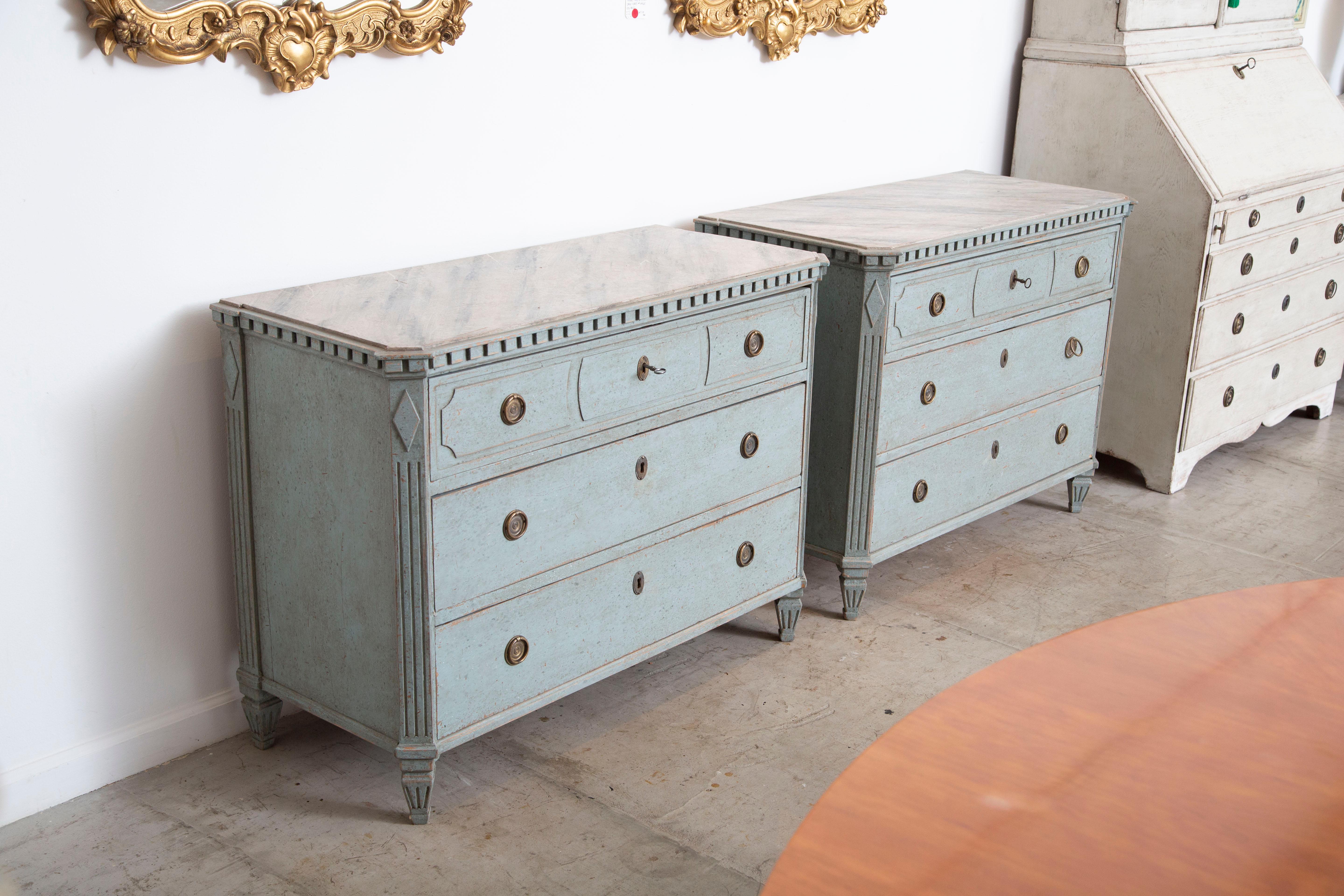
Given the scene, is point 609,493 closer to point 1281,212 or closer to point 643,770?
point 643,770

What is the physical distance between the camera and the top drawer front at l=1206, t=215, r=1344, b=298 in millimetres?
→ 4215

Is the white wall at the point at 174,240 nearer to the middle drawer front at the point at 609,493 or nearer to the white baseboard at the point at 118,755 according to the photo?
the white baseboard at the point at 118,755

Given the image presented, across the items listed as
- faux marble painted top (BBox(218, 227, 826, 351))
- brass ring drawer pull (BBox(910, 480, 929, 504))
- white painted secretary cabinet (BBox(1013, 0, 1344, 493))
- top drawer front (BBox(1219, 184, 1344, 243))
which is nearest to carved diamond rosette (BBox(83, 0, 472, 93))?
faux marble painted top (BBox(218, 227, 826, 351))

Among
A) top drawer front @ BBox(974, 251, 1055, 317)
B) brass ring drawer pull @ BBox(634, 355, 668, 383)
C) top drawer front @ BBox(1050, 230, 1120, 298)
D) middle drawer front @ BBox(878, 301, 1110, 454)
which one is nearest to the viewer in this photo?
brass ring drawer pull @ BBox(634, 355, 668, 383)

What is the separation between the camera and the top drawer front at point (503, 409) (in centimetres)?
233

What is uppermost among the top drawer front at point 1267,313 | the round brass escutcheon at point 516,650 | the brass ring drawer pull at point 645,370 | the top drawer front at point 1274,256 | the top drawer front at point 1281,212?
the top drawer front at point 1281,212

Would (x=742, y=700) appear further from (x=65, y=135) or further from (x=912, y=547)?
(x=65, y=135)

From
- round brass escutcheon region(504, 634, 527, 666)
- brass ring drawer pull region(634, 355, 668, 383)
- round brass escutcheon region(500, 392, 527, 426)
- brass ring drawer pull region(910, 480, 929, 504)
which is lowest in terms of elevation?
round brass escutcheon region(504, 634, 527, 666)

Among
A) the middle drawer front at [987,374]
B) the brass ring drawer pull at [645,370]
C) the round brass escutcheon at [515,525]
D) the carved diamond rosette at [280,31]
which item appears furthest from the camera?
the middle drawer front at [987,374]

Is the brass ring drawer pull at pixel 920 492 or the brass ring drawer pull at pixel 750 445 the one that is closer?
the brass ring drawer pull at pixel 750 445

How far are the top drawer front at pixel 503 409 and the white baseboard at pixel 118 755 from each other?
0.93 meters

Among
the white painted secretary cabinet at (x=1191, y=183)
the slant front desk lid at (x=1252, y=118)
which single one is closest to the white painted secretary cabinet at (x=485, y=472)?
the white painted secretary cabinet at (x=1191, y=183)

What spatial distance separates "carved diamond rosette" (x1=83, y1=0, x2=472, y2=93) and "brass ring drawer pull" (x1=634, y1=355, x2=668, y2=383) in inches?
33.4

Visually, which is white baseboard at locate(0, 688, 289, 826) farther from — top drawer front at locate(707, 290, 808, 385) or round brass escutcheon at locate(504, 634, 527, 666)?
top drawer front at locate(707, 290, 808, 385)
